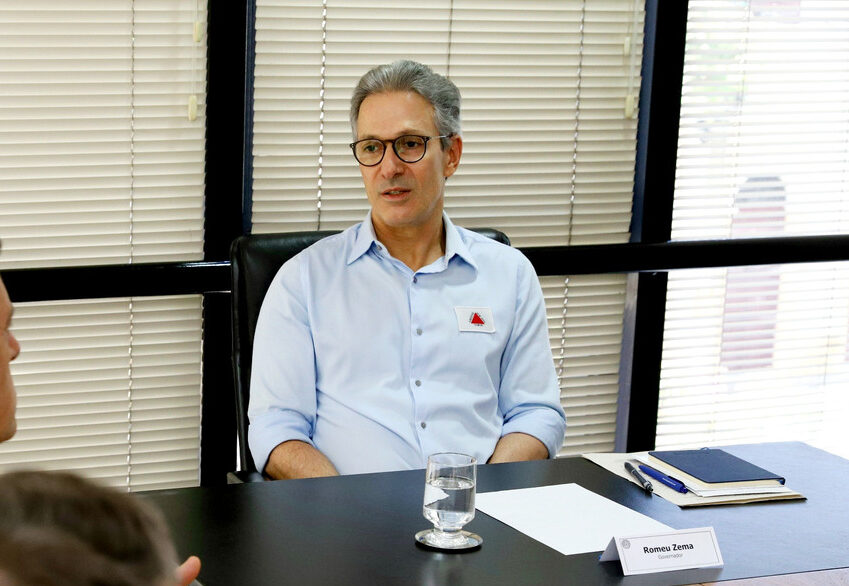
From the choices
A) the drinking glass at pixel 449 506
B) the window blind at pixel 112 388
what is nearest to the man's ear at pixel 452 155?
the window blind at pixel 112 388

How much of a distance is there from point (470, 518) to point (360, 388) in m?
0.89

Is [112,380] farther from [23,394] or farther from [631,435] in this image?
[631,435]

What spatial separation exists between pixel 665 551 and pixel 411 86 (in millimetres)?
1356

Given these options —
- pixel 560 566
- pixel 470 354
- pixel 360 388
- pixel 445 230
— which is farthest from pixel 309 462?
pixel 560 566

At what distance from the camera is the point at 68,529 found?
494mm

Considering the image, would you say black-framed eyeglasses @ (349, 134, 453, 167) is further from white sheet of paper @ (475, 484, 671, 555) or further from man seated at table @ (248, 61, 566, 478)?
white sheet of paper @ (475, 484, 671, 555)

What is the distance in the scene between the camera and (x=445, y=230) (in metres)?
2.56

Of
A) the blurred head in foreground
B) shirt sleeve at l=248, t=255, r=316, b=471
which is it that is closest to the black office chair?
shirt sleeve at l=248, t=255, r=316, b=471

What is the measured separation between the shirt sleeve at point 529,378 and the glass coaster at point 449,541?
0.90 meters

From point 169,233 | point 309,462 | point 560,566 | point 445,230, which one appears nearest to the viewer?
point 560,566

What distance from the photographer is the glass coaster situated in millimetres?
1432

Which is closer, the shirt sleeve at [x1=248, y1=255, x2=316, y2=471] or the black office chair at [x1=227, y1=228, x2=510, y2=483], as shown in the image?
the shirt sleeve at [x1=248, y1=255, x2=316, y2=471]

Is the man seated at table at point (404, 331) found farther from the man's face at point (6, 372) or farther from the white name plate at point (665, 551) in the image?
the man's face at point (6, 372)

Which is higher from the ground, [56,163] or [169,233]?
[56,163]
